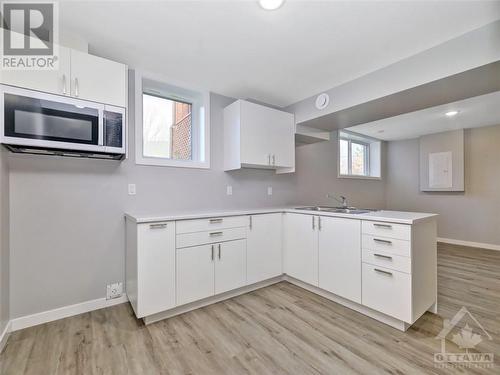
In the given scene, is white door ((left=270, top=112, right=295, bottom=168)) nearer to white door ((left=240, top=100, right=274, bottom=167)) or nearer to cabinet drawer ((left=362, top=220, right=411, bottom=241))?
white door ((left=240, top=100, right=274, bottom=167))

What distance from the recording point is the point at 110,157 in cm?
220

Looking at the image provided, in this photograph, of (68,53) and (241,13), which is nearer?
(241,13)

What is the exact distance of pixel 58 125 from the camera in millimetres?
1799

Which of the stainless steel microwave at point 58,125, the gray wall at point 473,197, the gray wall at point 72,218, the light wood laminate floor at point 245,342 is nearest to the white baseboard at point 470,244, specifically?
the gray wall at point 473,197

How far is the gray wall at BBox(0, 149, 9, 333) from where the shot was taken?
5.62 ft

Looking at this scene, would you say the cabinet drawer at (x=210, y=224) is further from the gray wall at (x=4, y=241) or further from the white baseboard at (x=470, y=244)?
the white baseboard at (x=470, y=244)

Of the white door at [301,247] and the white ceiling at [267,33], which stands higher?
the white ceiling at [267,33]

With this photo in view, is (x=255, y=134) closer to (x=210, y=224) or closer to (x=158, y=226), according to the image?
(x=210, y=224)

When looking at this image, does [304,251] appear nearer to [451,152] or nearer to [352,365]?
[352,365]

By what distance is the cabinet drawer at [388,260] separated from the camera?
1.88m

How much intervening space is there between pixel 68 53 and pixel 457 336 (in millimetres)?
3838

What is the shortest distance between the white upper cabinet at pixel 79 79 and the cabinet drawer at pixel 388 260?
261 centimetres

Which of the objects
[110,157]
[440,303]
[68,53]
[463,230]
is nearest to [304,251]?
[440,303]

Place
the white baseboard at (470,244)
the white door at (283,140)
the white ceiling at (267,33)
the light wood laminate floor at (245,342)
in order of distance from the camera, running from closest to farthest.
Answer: the light wood laminate floor at (245,342) → the white ceiling at (267,33) → the white door at (283,140) → the white baseboard at (470,244)
